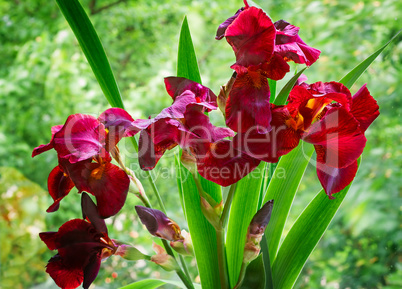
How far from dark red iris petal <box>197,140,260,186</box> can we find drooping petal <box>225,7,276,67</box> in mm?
89

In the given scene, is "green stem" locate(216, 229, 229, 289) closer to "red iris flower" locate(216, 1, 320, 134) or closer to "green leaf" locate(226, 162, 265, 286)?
"green leaf" locate(226, 162, 265, 286)

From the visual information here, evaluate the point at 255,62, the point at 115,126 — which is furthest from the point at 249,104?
the point at 115,126

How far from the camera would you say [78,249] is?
427mm

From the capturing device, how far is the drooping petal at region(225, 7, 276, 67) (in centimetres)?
38

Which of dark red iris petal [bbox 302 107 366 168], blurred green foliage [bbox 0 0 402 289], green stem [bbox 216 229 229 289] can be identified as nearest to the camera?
dark red iris petal [bbox 302 107 366 168]

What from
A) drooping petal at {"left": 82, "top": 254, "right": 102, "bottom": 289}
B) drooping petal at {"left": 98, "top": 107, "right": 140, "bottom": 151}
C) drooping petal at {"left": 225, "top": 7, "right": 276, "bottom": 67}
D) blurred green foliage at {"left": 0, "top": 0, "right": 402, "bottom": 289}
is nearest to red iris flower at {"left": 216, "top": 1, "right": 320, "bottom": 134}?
drooping petal at {"left": 225, "top": 7, "right": 276, "bottom": 67}

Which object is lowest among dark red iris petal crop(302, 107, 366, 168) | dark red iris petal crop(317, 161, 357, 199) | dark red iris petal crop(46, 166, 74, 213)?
dark red iris petal crop(317, 161, 357, 199)

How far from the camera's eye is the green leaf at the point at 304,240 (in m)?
0.51

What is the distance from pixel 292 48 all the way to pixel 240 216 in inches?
8.9

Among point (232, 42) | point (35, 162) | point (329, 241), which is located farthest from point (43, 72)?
point (232, 42)

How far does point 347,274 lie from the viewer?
1.25 m

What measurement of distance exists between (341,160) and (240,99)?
0.38ft

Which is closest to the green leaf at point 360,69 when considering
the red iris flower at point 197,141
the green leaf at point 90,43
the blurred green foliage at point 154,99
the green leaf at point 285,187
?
the green leaf at point 285,187

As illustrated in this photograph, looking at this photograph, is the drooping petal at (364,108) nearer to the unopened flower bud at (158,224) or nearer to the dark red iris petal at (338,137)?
the dark red iris petal at (338,137)
